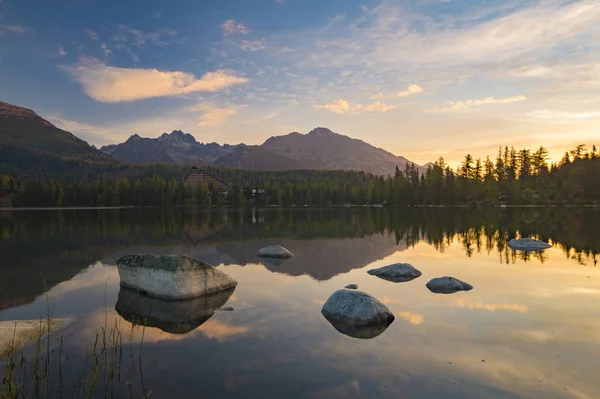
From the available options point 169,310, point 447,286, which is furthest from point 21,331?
point 447,286

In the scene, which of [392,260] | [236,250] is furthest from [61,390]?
[236,250]

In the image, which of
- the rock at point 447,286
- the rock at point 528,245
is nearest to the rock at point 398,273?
the rock at point 447,286

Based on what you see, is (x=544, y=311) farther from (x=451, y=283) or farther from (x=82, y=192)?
(x=82, y=192)

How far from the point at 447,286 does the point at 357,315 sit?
8.66 metres

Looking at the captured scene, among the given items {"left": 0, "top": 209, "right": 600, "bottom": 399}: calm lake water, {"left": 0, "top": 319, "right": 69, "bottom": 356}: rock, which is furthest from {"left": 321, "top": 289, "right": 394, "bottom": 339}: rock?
{"left": 0, "top": 319, "right": 69, "bottom": 356}: rock

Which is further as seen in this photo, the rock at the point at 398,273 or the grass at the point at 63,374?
the rock at the point at 398,273

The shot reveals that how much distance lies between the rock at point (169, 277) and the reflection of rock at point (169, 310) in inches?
14.3

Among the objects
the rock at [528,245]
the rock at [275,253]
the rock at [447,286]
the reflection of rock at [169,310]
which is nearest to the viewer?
the reflection of rock at [169,310]

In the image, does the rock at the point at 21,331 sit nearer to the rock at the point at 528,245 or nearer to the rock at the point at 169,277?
the rock at the point at 169,277

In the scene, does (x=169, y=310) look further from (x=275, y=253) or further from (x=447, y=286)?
(x=275, y=253)

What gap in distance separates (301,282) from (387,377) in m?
14.4

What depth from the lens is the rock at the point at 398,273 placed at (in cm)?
2662

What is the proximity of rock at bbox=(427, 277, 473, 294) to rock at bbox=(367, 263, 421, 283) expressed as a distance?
9.37ft

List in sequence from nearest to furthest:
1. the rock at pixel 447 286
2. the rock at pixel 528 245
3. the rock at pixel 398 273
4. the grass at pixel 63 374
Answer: the grass at pixel 63 374
the rock at pixel 447 286
the rock at pixel 398 273
the rock at pixel 528 245
